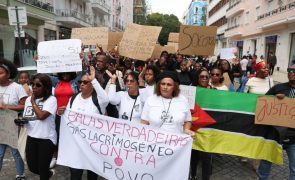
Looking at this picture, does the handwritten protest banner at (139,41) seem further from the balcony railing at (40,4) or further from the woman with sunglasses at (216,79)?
the balcony railing at (40,4)

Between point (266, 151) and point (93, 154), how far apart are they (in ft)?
7.89

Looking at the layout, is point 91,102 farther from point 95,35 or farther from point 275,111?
point 95,35

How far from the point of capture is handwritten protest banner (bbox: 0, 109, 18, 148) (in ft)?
13.8

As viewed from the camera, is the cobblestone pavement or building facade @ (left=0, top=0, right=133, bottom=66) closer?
the cobblestone pavement

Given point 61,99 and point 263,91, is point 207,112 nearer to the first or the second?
point 263,91

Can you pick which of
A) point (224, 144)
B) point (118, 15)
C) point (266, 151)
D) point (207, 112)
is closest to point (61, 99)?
point (207, 112)

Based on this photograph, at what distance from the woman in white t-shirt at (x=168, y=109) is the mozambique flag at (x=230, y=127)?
1078 mm

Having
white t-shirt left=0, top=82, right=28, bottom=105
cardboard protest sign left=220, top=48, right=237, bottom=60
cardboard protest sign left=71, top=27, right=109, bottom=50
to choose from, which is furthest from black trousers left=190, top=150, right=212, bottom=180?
cardboard protest sign left=220, top=48, right=237, bottom=60

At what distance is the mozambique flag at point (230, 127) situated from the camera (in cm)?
441

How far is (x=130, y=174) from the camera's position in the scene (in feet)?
11.4

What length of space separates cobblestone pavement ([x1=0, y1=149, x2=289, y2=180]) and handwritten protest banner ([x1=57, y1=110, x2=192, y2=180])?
1.17 metres

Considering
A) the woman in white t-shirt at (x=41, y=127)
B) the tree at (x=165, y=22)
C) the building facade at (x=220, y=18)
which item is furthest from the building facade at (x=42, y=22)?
the tree at (x=165, y=22)

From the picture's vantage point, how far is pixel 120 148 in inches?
140

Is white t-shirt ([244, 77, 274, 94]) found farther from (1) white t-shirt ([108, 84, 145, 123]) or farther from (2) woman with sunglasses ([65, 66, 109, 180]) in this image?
(2) woman with sunglasses ([65, 66, 109, 180])
